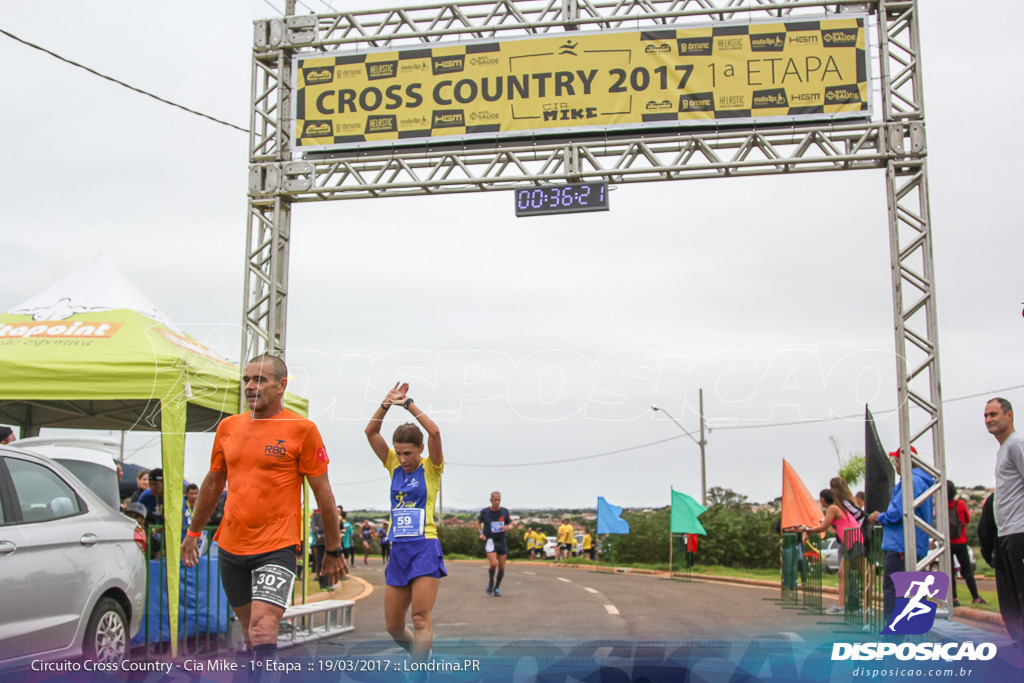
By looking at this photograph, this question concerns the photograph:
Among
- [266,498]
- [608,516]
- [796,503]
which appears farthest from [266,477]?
[608,516]

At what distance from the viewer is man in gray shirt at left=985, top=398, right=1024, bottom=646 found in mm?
6953

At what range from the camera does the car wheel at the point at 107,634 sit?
6.66 meters

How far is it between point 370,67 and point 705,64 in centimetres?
448

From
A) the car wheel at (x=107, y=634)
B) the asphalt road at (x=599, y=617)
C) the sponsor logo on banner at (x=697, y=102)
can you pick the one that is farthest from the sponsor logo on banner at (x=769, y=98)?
the car wheel at (x=107, y=634)

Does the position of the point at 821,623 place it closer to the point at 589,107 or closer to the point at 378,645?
the point at 378,645

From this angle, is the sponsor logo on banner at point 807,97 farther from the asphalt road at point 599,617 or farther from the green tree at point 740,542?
the green tree at point 740,542

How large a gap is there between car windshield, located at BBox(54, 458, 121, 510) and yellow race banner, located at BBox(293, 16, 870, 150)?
566cm

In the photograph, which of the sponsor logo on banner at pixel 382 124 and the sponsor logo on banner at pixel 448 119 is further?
the sponsor logo on banner at pixel 382 124

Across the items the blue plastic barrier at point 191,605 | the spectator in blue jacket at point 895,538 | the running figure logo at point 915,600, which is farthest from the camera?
the spectator in blue jacket at point 895,538

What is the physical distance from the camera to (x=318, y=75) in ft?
43.3

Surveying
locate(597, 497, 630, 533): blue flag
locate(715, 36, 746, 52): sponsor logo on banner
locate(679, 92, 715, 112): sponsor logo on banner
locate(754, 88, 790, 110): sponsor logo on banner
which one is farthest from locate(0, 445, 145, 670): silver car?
locate(597, 497, 630, 533): blue flag

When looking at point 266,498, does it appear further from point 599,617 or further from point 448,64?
point 448,64

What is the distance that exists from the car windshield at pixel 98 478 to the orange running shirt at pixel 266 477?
4.11 metres

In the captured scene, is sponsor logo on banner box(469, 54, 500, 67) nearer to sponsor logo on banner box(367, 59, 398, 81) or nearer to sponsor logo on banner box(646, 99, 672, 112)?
sponsor logo on banner box(367, 59, 398, 81)
